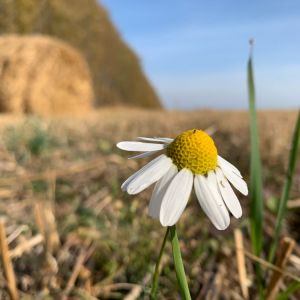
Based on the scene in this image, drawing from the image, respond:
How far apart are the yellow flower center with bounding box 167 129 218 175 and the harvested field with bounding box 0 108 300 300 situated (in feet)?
1.38

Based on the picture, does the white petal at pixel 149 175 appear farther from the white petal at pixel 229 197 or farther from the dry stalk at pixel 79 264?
the dry stalk at pixel 79 264

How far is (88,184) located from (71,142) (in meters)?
0.90

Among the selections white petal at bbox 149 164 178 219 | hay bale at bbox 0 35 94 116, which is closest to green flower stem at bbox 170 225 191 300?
white petal at bbox 149 164 178 219

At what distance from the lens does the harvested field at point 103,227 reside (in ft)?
4.31

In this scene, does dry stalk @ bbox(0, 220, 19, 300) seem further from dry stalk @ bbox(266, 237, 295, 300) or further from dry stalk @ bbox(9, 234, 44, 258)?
dry stalk @ bbox(266, 237, 295, 300)

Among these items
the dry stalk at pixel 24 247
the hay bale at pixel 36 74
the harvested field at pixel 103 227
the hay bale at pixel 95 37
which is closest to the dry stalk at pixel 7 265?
the harvested field at pixel 103 227

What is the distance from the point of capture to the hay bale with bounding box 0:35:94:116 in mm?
8406

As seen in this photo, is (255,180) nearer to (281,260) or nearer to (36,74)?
(281,260)

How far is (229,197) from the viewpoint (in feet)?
2.13

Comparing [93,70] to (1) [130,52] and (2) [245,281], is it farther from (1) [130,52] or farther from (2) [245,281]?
(2) [245,281]

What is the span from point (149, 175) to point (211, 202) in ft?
0.29

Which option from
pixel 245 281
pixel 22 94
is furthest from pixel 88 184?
pixel 22 94

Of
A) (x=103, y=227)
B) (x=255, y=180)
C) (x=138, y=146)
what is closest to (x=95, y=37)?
(x=103, y=227)

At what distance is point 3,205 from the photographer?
1.88 m
